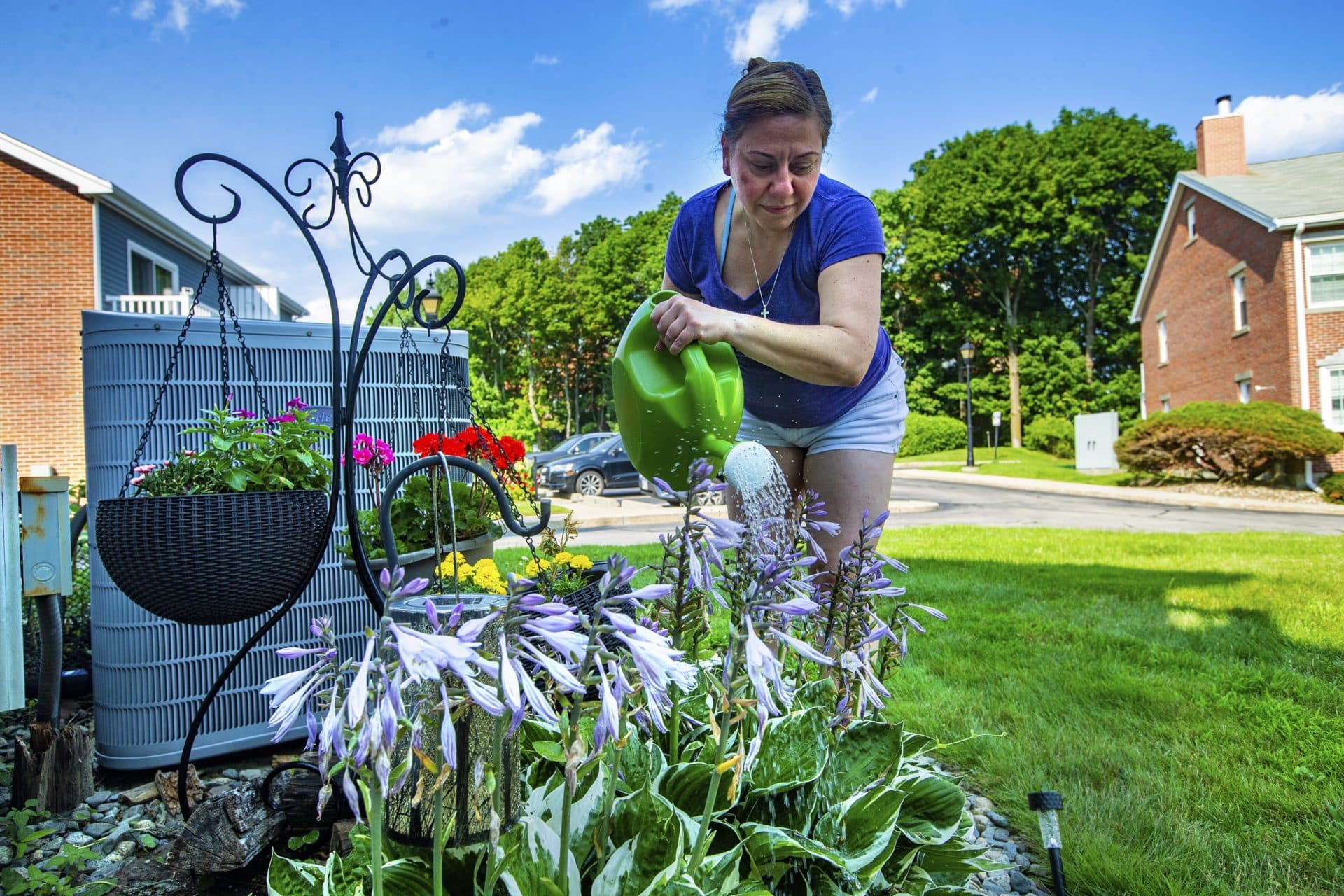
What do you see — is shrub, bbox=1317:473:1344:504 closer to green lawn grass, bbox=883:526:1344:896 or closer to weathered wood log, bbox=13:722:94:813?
green lawn grass, bbox=883:526:1344:896

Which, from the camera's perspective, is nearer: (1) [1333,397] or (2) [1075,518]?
(2) [1075,518]

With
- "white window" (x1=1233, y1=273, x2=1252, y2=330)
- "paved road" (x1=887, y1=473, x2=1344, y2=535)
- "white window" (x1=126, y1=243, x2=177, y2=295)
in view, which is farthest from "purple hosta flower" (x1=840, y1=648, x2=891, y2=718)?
"white window" (x1=1233, y1=273, x2=1252, y2=330)

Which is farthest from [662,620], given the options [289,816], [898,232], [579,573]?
[898,232]

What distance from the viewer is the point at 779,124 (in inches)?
68.1

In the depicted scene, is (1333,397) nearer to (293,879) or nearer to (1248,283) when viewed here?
(1248,283)

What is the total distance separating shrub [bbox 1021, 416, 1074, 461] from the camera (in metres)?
26.6

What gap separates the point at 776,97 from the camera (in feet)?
5.63

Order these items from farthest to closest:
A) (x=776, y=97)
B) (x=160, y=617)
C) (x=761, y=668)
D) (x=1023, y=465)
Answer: (x=1023, y=465) < (x=160, y=617) < (x=776, y=97) < (x=761, y=668)

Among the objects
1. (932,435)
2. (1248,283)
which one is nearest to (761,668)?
(1248,283)

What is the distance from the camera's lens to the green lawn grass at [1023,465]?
1802 cm

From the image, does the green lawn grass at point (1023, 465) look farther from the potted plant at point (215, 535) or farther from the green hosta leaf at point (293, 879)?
the green hosta leaf at point (293, 879)

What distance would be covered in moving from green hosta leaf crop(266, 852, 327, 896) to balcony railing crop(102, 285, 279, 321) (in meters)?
11.8

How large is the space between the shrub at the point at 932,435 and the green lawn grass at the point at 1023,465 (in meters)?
0.27

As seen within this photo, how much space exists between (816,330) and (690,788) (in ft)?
3.00
